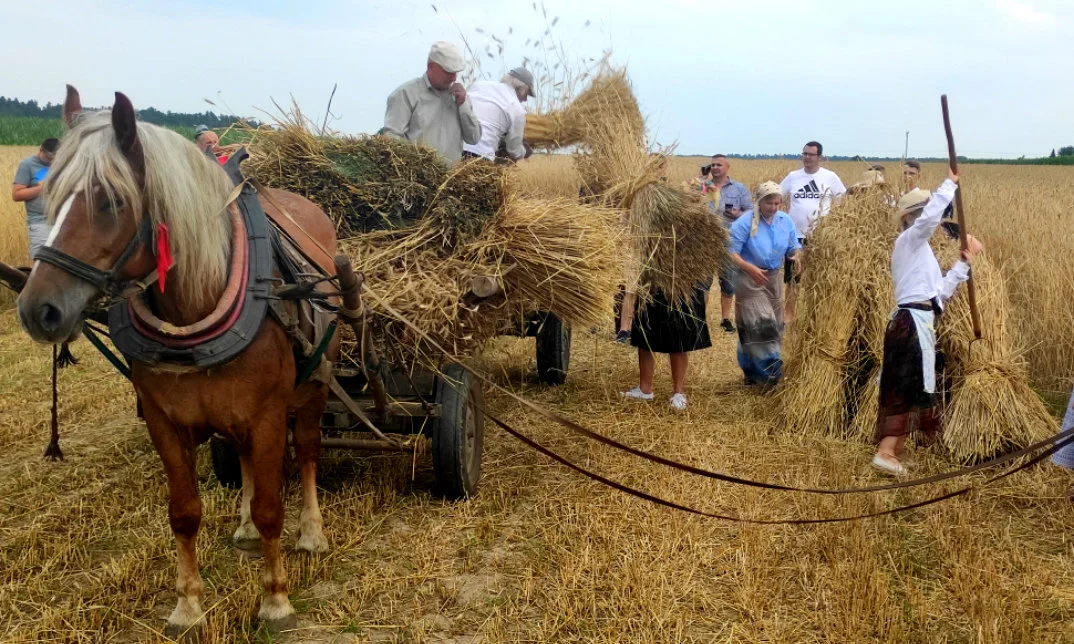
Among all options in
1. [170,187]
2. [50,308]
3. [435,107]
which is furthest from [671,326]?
[50,308]

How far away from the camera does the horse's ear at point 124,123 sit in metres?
2.08

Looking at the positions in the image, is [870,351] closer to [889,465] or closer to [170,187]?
[889,465]

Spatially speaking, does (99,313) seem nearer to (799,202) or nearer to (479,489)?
(479,489)

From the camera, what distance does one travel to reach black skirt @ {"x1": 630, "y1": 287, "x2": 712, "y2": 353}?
5551 millimetres

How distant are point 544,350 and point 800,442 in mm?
2030

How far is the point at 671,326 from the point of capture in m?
5.56

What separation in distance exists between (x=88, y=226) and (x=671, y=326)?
4.12 m

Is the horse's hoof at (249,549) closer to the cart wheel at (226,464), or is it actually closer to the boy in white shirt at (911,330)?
the cart wheel at (226,464)

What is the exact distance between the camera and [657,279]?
5.27m

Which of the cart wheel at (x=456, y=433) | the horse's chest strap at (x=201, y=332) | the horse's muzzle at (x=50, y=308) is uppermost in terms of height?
the horse's muzzle at (x=50, y=308)

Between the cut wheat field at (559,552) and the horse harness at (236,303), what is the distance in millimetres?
1007

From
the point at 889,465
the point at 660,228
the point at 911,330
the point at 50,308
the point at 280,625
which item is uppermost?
the point at 660,228

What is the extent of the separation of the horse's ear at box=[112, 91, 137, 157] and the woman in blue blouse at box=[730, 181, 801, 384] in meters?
4.64

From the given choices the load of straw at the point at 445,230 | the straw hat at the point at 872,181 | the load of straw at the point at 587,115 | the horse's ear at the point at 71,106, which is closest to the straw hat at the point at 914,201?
the straw hat at the point at 872,181
